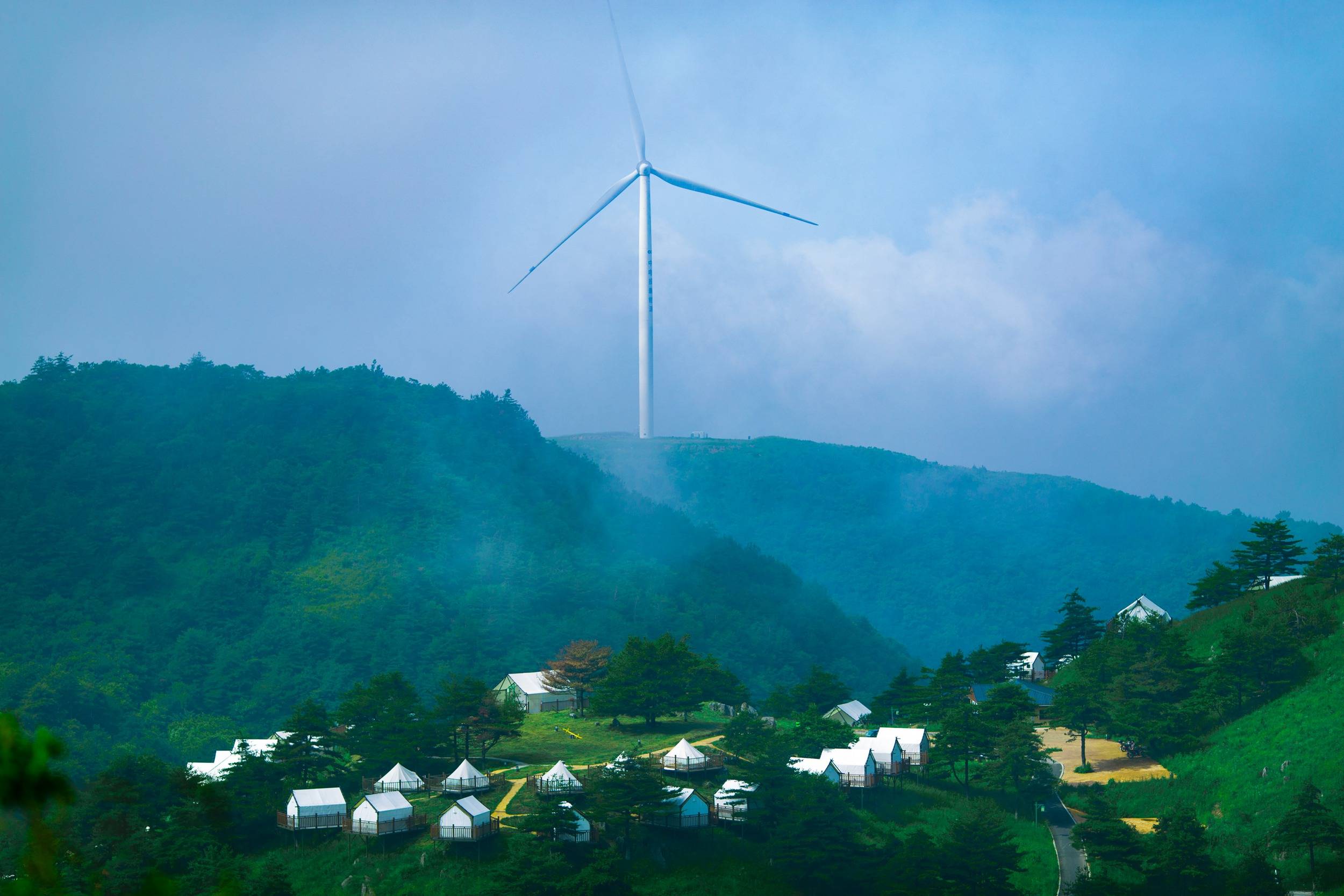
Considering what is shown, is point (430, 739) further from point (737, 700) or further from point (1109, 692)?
point (1109, 692)

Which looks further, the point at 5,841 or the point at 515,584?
the point at 515,584

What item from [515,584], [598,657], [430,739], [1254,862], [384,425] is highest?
[384,425]

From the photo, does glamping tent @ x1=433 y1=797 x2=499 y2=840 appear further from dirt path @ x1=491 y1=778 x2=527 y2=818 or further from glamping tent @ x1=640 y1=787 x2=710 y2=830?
glamping tent @ x1=640 y1=787 x2=710 y2=830

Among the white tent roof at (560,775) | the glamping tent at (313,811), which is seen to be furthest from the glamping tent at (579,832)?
the glamping tent at (313,811)

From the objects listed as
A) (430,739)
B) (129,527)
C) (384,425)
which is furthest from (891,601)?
(430,739)

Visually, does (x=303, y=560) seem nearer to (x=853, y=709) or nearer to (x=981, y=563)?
(x=853, y=709)

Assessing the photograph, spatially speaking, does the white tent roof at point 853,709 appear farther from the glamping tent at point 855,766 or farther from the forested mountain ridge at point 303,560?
the forested mountain ridge at point 303,560

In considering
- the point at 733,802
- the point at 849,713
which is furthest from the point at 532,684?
the point at 733,802
